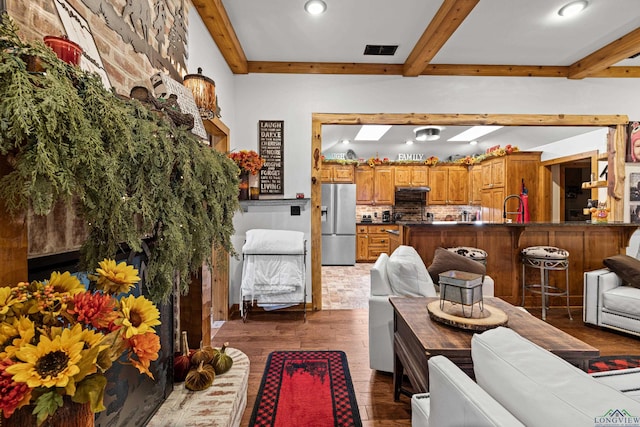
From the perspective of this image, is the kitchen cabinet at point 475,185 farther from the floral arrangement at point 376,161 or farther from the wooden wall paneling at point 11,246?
the wooden wall paneling at point 11,246

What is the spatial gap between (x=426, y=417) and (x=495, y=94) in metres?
3.77

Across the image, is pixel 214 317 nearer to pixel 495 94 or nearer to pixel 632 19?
pixel 495 94

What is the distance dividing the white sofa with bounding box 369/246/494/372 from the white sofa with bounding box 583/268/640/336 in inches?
80.9

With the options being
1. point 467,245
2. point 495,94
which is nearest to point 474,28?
point 495,94

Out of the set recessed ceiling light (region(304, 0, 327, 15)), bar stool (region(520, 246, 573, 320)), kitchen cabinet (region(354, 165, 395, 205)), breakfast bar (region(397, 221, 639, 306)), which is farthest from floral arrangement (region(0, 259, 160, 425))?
kitchen cabinet (region(354, 165, 395, 205))

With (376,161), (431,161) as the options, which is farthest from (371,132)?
(431,161)

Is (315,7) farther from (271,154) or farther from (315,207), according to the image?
(315,207)

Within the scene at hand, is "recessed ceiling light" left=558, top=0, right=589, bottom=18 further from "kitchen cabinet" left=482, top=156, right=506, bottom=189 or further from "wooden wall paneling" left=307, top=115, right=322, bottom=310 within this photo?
"kitchen cabinet" left=482, top=156, right=506, bottom=189

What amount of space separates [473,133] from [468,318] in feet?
18.1

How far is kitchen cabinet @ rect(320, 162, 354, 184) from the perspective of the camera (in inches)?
276

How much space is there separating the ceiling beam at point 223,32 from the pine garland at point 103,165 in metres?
1.72

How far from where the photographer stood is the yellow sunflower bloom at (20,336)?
0.52 meters

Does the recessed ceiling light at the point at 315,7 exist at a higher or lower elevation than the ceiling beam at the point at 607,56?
higher

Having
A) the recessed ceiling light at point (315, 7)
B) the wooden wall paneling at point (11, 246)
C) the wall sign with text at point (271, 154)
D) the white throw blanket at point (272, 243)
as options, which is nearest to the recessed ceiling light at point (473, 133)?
the wall sign with text at point (271, 154)
